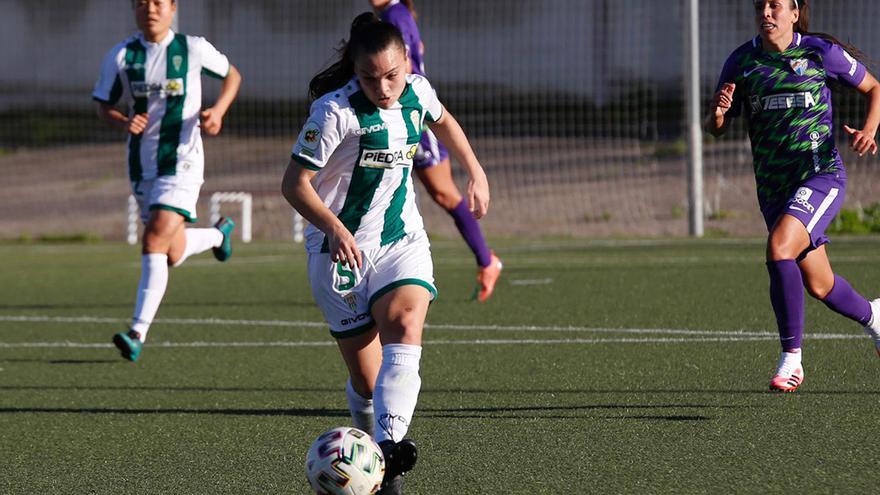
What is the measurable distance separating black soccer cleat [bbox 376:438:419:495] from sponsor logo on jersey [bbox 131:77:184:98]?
4.35 m

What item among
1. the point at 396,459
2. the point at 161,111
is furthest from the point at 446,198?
the point at 396,459

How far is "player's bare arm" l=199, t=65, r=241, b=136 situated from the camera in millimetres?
7516

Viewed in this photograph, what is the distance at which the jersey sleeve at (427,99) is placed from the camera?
14.9 ft

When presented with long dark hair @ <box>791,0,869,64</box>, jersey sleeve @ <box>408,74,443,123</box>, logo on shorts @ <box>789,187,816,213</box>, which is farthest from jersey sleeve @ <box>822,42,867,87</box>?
jersey sleeve @ <box>408,74,443,123</box>

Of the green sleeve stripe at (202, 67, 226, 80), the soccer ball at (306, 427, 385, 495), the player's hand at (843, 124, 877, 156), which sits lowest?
the soccer ball at (306, 427, 385, 495)

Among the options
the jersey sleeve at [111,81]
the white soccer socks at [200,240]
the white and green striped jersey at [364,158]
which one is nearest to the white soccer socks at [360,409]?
the white and green striped jersey at [364,158]

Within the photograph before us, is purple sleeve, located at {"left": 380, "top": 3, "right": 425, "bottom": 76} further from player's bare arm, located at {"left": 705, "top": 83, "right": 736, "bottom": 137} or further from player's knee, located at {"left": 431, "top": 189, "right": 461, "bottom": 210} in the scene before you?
player's bare arm, located at {"left": 705, "top": 83, "right": 736, "bottom": 137}

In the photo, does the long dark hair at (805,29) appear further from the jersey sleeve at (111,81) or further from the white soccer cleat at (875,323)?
the jersey sleeve at (111,81)

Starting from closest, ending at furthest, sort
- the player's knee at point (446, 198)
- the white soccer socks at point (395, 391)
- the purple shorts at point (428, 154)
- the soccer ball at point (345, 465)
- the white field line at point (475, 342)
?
the soccer ball at point (345, 465), the white soccer socks at point (395, 391), the white field line at point (475, 342), the purple shorts at point (428, 154), the player's knee at point (446, 198)

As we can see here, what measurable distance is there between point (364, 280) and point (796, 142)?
7.69 feet

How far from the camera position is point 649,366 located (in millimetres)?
6410

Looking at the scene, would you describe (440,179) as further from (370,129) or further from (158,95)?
(370,129)

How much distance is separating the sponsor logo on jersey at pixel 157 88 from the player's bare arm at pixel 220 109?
22 cm

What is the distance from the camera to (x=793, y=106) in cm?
587
